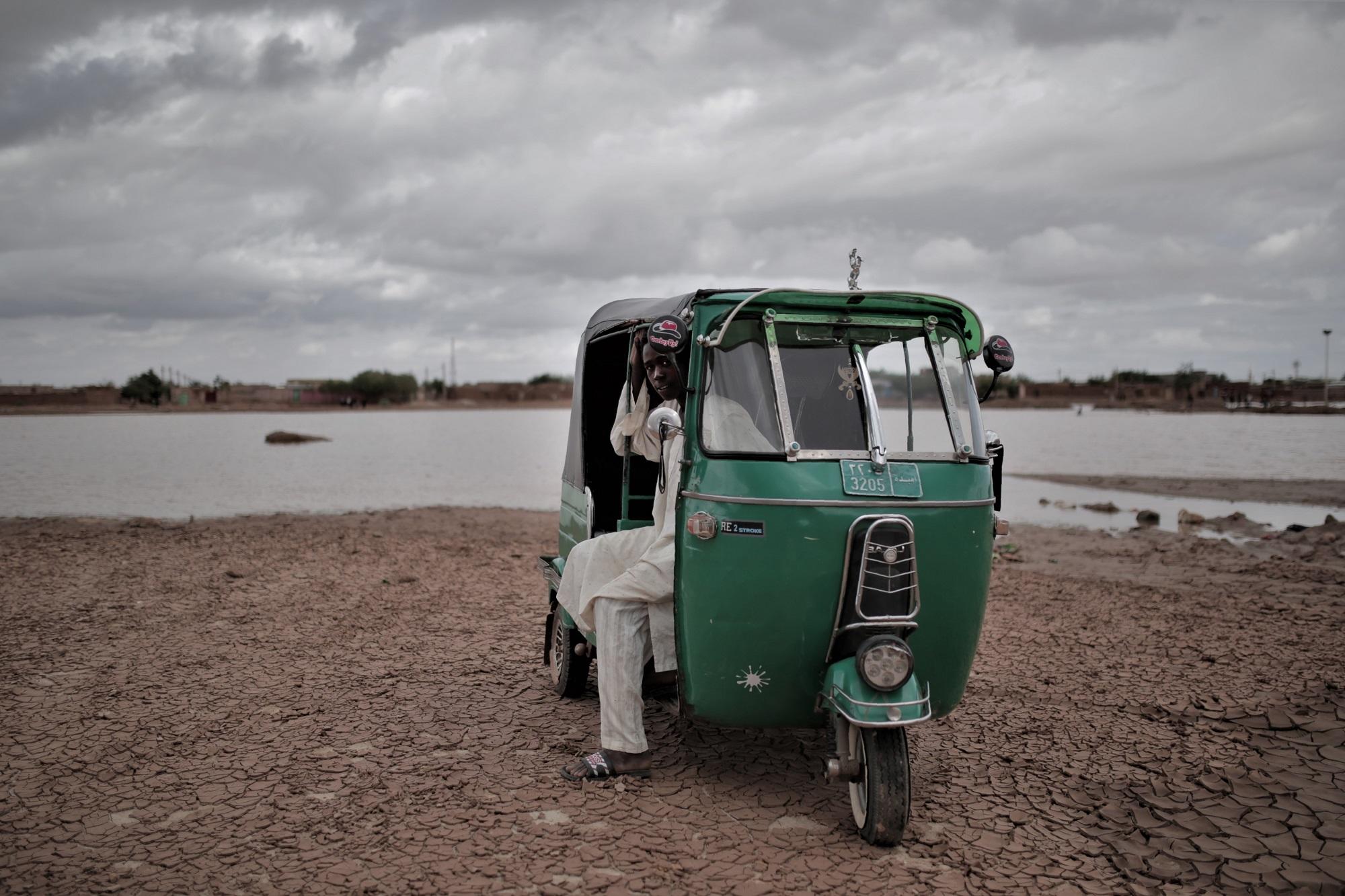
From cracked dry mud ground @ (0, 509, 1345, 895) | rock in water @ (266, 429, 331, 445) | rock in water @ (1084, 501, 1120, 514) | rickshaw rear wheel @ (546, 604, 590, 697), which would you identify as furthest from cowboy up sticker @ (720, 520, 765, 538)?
rock in water @ (266, 429, 331, 445)

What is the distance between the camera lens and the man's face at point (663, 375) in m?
5.01

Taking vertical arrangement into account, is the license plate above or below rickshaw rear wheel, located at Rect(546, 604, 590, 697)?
above

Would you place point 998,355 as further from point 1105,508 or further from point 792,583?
point 1105,508

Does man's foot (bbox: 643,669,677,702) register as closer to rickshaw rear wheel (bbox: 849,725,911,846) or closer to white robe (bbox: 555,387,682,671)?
white robe (bbox: 555,387,682,671)

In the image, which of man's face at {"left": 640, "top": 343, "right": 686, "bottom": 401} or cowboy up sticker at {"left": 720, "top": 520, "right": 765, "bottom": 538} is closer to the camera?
cowboy up sticker at {"left": 720, "top": 520, "right": 765, "bottom": 538}

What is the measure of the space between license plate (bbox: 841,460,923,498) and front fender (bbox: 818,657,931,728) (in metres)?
0.78

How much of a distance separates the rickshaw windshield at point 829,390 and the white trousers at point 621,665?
105 cm

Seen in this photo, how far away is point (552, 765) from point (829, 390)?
8.58ft

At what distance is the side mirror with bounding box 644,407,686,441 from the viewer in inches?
173

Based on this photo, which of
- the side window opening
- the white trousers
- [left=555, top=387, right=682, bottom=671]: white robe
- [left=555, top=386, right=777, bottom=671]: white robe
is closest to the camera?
[left=555, top=386, right=777, bottom=671]: white robe

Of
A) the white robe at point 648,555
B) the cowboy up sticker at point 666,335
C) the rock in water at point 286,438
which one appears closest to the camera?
the cowboy up sticker at point 666,335

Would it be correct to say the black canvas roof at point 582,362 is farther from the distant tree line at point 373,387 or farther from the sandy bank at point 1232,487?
the distant tree line at point 373,387

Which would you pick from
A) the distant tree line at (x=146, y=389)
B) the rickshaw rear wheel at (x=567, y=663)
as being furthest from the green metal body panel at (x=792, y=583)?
the distant tree line at (x=146, y=389)

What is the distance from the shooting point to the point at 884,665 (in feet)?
13.3
